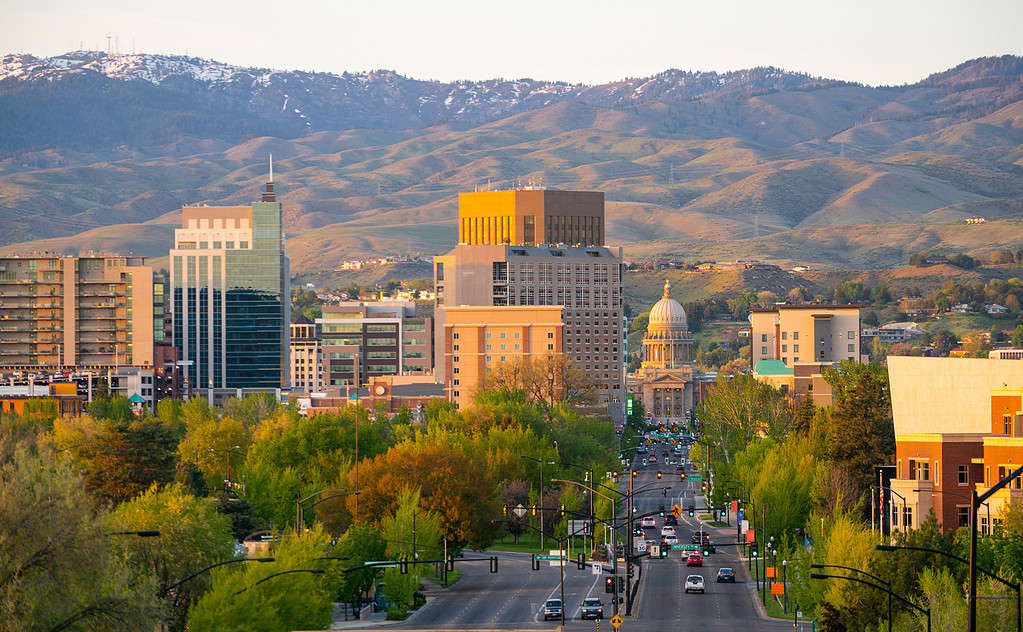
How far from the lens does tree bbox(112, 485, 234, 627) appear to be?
93.5 metres

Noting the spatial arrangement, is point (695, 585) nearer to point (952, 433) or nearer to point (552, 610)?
point (952, 433)

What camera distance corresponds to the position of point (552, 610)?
10894 cm

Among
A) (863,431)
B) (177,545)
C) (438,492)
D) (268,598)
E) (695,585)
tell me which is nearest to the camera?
(268,598)

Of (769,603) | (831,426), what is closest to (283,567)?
(769,603)

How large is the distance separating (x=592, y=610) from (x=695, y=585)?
1682 centimetres

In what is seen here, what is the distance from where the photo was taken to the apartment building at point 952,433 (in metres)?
116

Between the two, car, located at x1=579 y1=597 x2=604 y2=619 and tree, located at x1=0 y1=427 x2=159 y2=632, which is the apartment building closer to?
car, located at x1=579 y1=597 x2=604 y2=619

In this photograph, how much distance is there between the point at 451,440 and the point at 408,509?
49412 mm

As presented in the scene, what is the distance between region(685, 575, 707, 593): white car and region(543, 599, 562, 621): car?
57.9 feet

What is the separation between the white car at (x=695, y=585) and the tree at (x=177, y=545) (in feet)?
118

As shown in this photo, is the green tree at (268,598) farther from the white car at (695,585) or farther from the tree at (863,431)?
the tree at (863,431)

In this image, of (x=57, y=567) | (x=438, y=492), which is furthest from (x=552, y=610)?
(x=57, y=567)

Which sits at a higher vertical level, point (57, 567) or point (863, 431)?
point (57, 567)

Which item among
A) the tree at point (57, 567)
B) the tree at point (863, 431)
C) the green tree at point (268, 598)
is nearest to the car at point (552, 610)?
the green tree at point (268, 598)
